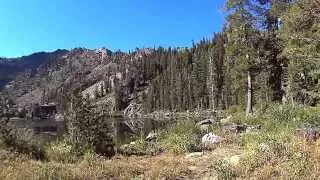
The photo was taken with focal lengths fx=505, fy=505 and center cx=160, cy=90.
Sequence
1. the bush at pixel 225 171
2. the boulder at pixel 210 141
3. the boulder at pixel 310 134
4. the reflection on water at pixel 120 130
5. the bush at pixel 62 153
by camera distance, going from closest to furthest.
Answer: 1. the bush at pixel 225 171
2. the boulder at pixel 310 134
3. the bush at pixel 62 153
4. the boulder at pixel 210 141
5. the reflection on water at pixel 120 130

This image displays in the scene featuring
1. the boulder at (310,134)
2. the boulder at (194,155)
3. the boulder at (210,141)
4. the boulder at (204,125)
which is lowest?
the boulder at (194,155)

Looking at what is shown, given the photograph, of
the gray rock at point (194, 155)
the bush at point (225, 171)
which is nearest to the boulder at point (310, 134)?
the bush at point (225, 171)

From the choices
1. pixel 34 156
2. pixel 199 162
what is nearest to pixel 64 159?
pixel 34 156

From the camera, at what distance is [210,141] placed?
17.4 metres

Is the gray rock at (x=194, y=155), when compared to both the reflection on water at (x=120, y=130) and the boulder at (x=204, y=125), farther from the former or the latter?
the boulder at (x=204, y=125)

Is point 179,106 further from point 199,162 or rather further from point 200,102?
point 199,162

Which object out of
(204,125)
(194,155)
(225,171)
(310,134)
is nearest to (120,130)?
(204,125)

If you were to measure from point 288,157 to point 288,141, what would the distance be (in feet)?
5.20

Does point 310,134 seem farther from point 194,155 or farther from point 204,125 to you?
point 204,125

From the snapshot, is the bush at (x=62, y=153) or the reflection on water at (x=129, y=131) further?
the reflection on water at (x=129, y=131)

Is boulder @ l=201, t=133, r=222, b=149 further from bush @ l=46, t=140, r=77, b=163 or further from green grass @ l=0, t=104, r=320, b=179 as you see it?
bush @ l=46, t=140, r=77, b=163

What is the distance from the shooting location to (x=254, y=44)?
39062 mm

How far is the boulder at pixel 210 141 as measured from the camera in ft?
54.8

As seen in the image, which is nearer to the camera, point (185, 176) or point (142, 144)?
point (185, 176)
